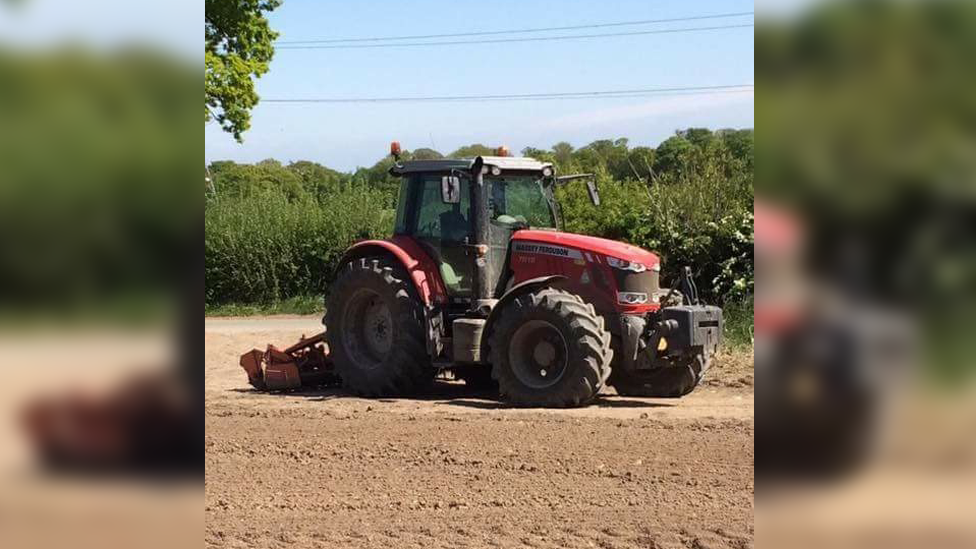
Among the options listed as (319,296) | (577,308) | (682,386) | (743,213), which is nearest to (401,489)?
(577,308)

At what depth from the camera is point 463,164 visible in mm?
10219

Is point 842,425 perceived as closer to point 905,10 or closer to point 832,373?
point 832,373

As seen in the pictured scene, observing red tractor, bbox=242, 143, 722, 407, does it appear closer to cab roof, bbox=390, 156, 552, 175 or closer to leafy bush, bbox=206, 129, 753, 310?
cab roof, bbox=390, 156, 552, 175

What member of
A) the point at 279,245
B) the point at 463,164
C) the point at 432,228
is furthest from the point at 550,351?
the point at 279,245

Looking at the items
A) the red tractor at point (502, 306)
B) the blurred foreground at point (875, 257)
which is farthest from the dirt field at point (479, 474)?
the blurred foreground at point (875, 257)

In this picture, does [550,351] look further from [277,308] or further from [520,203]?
[277,308]

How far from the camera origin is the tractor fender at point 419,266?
10.3 meters

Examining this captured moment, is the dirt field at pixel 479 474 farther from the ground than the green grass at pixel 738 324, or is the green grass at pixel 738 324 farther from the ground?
the green grass at pixel 738 324

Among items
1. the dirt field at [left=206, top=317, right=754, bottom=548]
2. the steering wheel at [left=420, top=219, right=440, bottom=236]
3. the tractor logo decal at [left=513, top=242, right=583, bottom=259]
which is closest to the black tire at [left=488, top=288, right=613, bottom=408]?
Result: the dirt field at [left=206, top=317, right=754, bottom=548]

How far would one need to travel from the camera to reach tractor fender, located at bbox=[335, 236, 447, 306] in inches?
407

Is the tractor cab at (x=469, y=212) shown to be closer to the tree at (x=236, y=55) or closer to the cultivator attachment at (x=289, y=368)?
the cultivator attachment at (x=289, y=368)

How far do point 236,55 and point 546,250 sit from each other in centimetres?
1472

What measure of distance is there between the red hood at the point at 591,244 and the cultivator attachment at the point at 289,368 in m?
2.70

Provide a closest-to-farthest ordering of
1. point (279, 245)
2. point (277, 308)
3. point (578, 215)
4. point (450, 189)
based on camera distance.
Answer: point (450, 189) < point (578, 215) < point (277, 308) < point (279, 245)
